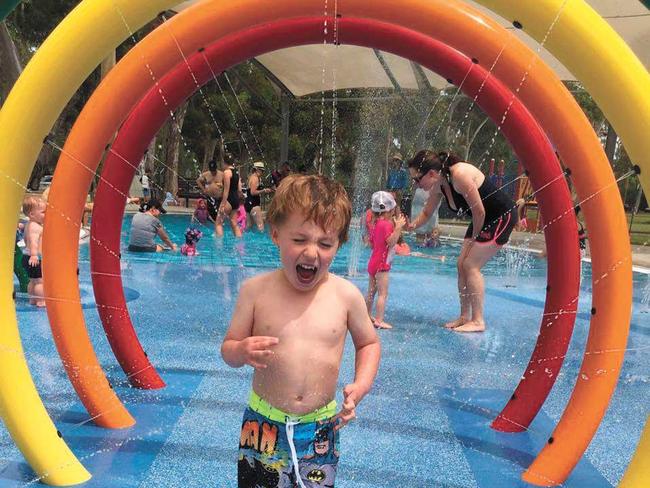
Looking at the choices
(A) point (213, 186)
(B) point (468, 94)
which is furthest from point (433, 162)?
(A) point (213, 186)

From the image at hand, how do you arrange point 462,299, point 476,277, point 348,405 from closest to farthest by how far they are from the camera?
point 348,405, point 476,277, point 462,299

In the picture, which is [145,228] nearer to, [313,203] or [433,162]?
[433,162]

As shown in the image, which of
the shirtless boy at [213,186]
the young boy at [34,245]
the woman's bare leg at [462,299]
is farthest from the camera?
the shirtless boy at [213,186]

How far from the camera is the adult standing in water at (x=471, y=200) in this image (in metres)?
5.56

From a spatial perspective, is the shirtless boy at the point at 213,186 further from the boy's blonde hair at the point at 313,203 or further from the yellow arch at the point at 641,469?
the yellow arch at the point at 641,469

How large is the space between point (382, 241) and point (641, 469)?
401 centimetres

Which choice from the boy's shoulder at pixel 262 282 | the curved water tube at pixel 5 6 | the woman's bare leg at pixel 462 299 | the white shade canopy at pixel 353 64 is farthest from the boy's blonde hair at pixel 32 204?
the white shade canopy at pixel 353 64

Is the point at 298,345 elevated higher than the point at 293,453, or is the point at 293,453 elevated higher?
the point at 298,345

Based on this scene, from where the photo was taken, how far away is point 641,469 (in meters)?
2.35

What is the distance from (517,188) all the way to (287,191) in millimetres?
13720

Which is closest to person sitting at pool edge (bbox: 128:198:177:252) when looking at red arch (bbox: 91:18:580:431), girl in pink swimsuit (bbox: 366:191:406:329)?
girl in pink swimsuit (bbox: 366:191:406:329)

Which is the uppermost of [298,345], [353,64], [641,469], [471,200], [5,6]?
[353,64]

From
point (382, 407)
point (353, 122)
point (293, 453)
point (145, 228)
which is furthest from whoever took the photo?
point (353, 122)

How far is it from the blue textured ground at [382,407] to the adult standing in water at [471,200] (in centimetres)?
80
